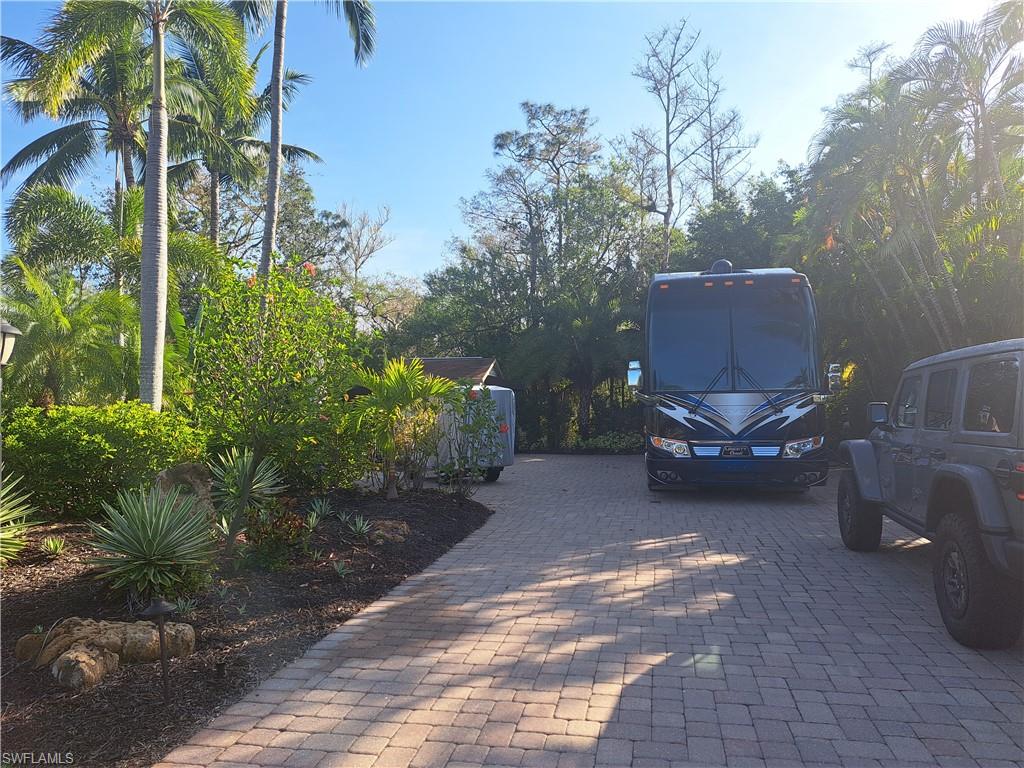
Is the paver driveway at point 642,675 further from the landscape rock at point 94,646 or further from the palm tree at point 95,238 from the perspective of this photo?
the palm tree at point 95,238

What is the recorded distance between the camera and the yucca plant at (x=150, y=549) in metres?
4.90

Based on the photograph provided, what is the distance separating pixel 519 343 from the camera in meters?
24.4

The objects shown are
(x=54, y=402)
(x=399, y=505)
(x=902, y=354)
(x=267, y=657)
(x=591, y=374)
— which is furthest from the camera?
(x=591, y=374)

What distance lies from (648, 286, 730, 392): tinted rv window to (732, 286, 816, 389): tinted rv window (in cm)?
25

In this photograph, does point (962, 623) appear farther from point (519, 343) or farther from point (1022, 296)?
point (519, 343)

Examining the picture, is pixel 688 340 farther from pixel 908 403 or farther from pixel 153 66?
pixel 153 66

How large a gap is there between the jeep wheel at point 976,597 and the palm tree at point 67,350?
14.6 meters

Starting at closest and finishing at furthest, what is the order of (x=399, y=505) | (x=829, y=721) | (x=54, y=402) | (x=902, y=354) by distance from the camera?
1. (x=829, y=721)
2. (x=399, y=505)
3. (x=54, y=402)
4. (x=902, y=354)

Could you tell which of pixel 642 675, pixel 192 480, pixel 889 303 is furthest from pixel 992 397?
pixel 889 303

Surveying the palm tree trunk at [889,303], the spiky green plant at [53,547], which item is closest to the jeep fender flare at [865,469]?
the spiky green plant at [53,547]

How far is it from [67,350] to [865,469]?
49.8ft

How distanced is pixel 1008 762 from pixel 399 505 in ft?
23.8

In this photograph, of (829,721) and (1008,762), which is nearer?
(1008,762)

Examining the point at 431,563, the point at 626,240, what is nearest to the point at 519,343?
the point at 626,240
